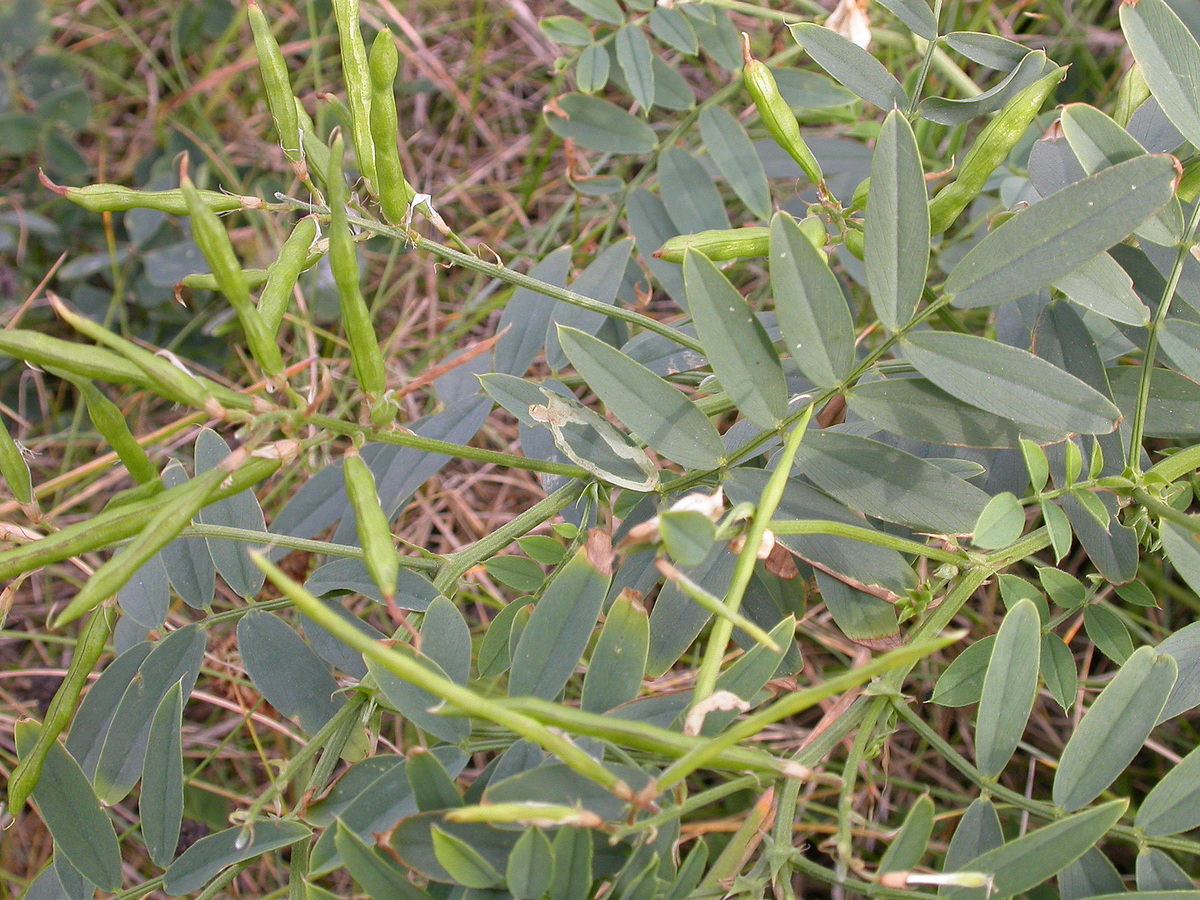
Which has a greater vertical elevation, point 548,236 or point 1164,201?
point 1164,201

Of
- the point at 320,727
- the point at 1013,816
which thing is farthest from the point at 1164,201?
the point at 1013,816

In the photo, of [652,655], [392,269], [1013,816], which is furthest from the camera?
[392,269]

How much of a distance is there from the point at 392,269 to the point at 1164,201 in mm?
1849

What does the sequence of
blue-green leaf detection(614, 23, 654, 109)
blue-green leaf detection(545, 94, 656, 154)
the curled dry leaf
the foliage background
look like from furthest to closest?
the foliage background < blue-green leaf detection(545, 94, 656, 154) < blue-green leaf detection(614, 23, 654, 109) < the curled dry leaf


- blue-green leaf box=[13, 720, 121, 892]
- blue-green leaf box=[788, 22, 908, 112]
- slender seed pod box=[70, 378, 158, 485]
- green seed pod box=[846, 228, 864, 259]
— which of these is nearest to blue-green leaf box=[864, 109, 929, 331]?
green seed pod box=[846, 228, 864, 259]

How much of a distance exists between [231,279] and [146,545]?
24cm

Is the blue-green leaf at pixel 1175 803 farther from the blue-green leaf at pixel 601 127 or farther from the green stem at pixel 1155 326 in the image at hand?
the blue-green leaf at pixel 601 127

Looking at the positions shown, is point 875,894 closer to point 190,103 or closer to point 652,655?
point 652,655

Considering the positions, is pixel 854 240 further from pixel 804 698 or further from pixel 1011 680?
pixel 804 698

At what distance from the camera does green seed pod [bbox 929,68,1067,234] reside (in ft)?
3.42

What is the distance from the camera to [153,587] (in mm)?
1290

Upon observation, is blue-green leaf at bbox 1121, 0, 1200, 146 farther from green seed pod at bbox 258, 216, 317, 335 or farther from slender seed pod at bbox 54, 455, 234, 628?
slender seed pod at bbox 54, 455, 234, 628

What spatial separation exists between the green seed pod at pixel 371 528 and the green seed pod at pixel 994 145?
69 cm

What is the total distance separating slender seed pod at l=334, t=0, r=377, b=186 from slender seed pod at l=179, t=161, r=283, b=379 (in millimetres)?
283
